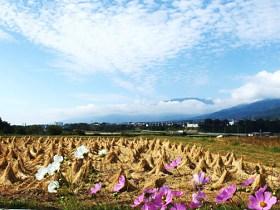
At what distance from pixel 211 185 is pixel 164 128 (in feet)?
198

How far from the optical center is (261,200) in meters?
3.33

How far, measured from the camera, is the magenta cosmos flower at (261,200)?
3243mm

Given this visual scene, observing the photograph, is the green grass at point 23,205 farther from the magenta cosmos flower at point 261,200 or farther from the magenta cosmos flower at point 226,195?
the magenta cosmos flower at point 261,200

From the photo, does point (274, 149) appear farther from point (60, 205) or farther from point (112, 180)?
point (60, 205)

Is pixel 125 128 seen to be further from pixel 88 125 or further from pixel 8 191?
pixel 8 191

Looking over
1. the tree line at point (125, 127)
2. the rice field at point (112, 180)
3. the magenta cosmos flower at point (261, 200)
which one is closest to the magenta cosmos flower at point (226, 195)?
the magenta cosmos flower at point (261, 200)

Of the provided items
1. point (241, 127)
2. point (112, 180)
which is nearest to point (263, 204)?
point (112, 180)

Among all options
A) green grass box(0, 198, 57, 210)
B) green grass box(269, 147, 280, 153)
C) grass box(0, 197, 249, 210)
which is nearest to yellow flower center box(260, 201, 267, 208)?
grass box(0, 197, 249, 210)

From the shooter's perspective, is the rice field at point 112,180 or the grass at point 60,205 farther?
the rice field at point 112,180

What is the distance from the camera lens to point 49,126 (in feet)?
162

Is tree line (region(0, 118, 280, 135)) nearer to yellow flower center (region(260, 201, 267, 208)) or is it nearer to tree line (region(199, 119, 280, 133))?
tree line (region(199, 119, 280, 133))

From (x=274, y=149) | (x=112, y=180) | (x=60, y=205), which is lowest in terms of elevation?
(x=60, y=205)

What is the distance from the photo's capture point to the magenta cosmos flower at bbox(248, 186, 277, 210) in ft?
10.6

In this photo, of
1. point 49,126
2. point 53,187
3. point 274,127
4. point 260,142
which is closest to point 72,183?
point 53,187
